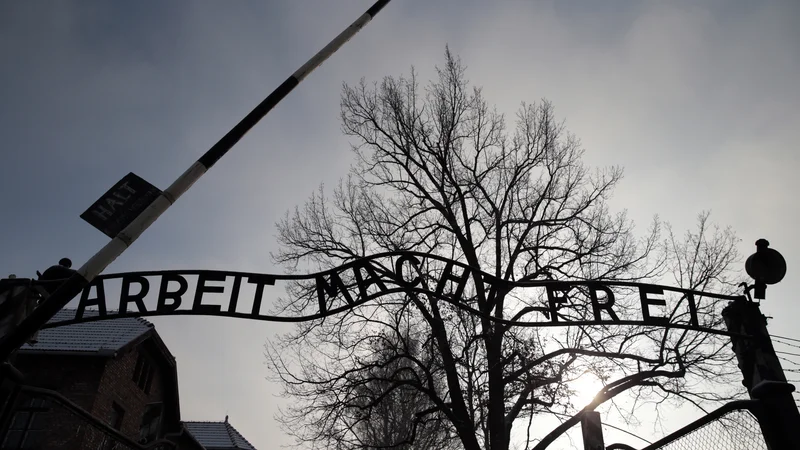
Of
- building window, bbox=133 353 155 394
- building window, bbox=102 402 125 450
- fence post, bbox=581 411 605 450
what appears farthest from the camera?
building window, bbox=133 353 155 394

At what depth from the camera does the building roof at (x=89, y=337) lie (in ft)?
55.8

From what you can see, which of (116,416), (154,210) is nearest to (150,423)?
(116,416)

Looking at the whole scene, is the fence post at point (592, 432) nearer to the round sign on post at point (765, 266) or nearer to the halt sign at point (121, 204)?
the round sign on post at point (765, 266)

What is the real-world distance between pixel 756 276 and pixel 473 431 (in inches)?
327

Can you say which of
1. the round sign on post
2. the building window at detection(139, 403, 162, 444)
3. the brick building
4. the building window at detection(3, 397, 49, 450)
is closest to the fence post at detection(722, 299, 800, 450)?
the round sign on post

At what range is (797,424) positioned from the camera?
4617 mm

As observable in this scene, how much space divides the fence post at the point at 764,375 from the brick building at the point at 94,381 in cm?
1330

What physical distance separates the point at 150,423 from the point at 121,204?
2098 cm

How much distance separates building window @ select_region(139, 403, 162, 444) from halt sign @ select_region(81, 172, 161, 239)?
19674mm

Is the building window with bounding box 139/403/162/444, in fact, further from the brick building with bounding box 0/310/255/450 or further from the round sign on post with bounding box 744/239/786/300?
the round sign on post with bounding box 744/239/786/300

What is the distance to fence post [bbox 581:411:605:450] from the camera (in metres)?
5.36

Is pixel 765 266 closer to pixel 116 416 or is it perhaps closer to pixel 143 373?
pixel 116 416

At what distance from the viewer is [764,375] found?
17.8 ft

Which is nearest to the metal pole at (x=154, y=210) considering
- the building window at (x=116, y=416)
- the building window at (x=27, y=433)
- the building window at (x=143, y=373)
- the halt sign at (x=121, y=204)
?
the halt sign at (x=121, y=204)
